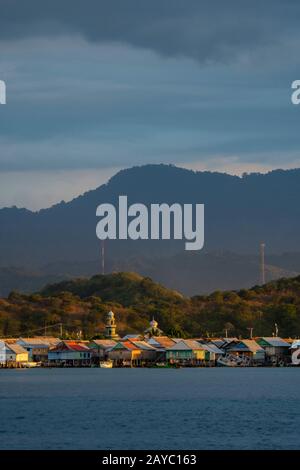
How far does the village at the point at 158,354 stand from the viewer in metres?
158

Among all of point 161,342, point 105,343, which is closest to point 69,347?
point 105,343

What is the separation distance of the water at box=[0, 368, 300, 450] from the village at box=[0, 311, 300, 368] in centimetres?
5575

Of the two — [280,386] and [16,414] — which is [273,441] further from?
[280,386]

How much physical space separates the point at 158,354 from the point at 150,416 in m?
94.5

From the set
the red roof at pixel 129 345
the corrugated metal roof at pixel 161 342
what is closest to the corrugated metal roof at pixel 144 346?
the red roof at pixel 129 345

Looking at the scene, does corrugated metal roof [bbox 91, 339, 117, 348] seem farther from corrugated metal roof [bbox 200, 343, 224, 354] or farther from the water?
the water

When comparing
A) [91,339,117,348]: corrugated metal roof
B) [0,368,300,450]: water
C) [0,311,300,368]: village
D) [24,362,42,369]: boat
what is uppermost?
[91,339,117,348]: corrugated metal roof

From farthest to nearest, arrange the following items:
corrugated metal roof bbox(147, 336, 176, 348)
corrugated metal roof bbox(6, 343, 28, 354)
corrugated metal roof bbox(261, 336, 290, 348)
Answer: corrugated metal roof bbox(261, 336, 290, 348)
corrugated metal roof bbox(147, 336, 176, 348)
corrugated metal roof bbox(6, 343, 28, 354)

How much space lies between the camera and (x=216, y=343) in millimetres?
167875

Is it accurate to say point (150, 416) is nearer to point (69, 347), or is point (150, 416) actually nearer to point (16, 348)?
point (69, 347)

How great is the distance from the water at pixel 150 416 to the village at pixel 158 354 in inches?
2195

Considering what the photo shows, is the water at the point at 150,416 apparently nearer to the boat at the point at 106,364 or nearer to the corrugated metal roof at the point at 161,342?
the boat at the point at 106,364

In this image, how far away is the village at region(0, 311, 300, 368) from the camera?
6201 inches

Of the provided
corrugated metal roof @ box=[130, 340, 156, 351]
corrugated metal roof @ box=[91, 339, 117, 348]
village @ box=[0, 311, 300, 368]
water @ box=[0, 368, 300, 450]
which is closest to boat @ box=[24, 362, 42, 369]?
village @ box=[0, 311, 300, 368]
